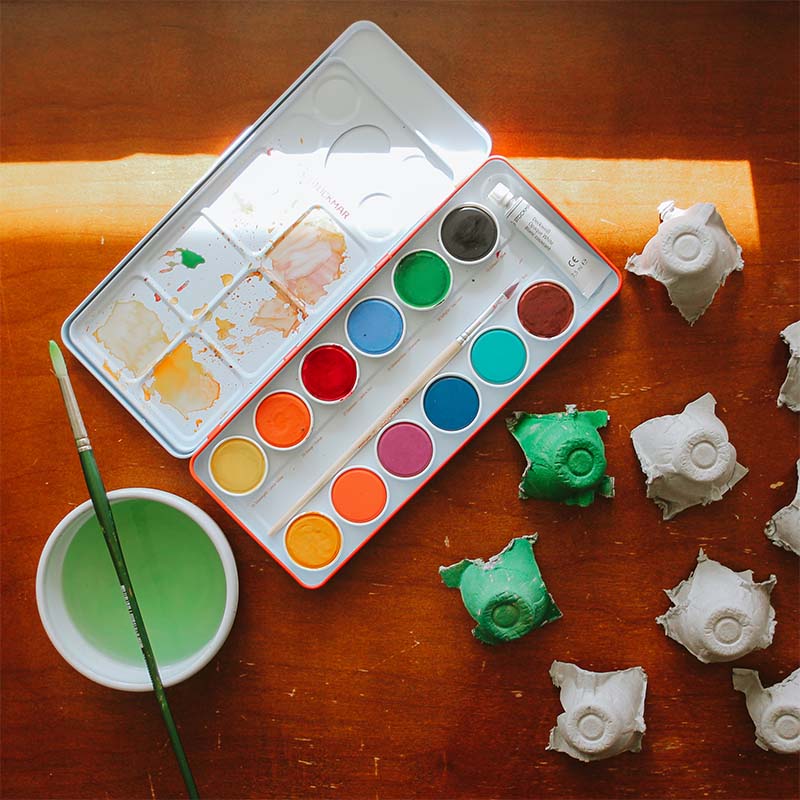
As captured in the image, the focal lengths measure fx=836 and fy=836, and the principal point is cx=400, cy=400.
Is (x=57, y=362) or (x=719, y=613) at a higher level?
(x=719, y=613)

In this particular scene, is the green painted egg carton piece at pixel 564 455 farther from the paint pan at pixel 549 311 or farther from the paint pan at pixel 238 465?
the paint pan at pixel 238 465

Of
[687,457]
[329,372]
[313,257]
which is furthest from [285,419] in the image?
[687,457]

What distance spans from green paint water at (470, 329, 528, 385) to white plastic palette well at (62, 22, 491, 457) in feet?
0.48

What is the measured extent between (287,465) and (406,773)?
37 cm

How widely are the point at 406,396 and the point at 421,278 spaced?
0.13 m

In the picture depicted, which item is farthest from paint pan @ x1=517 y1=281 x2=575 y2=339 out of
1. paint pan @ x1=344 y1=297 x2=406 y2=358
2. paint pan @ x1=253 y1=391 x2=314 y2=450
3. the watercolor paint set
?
paint pan @ x1=253 y1=391 x2=314 y2=450

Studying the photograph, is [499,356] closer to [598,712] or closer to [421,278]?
[421,278]

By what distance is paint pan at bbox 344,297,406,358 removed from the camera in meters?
0.89

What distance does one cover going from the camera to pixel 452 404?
0.89 meters

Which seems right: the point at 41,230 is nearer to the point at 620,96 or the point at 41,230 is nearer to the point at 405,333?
the point at 405,333

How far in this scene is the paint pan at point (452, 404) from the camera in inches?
34.9

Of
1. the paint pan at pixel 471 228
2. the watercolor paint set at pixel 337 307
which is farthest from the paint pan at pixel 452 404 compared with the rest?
the paint pan at pixel 471 228

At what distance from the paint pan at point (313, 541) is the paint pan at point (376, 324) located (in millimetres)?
187

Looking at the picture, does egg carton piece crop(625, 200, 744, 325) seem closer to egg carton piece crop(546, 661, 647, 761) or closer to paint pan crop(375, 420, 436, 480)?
paint pan crop(375, 420, 436, 480)
